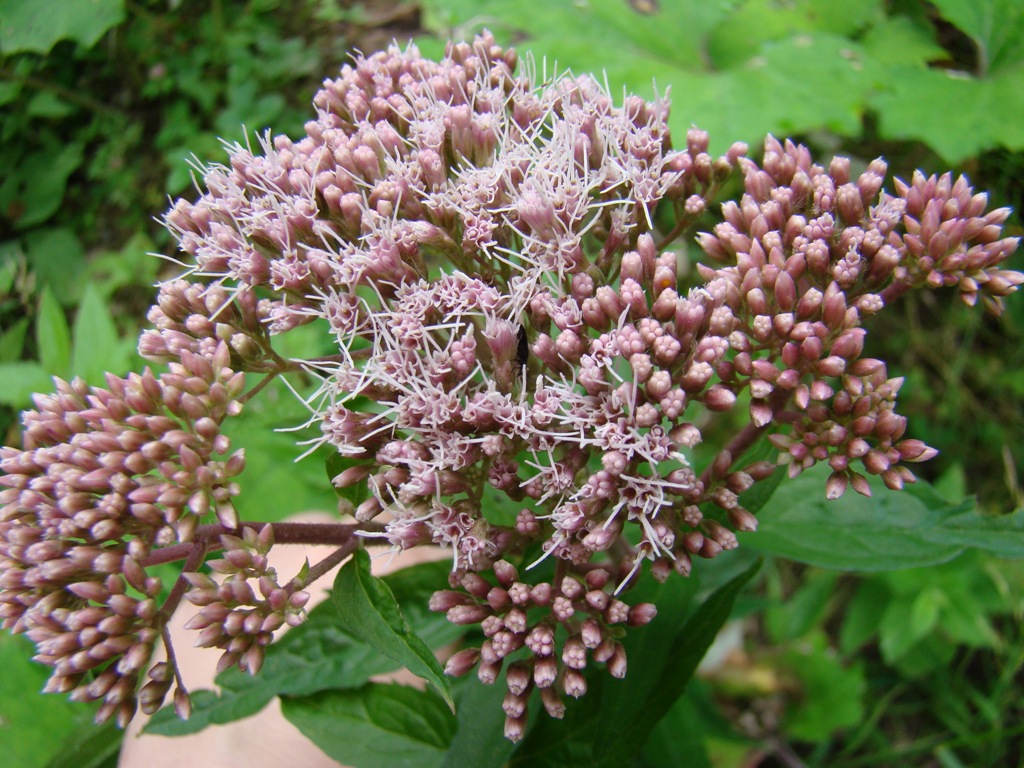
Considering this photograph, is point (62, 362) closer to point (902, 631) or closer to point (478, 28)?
point (478, 28)

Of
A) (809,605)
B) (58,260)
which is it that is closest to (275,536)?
(809,605)

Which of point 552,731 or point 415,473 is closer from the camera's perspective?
point 415,473

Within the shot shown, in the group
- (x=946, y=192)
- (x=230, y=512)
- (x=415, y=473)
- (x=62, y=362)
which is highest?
(x=946, y=192)

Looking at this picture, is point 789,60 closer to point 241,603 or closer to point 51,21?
point 241,603

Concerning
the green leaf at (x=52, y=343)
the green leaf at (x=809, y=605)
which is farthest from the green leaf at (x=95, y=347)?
the green leaf at (x=809, y=605)

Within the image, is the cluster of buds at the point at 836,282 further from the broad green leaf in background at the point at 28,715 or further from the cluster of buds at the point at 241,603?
the broad green leaf in background at the point at 28,715

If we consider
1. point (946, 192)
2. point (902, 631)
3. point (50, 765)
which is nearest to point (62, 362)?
point (50, 765)
